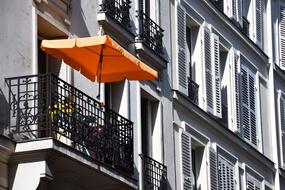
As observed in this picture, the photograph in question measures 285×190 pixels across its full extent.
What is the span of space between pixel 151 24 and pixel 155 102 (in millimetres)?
1755

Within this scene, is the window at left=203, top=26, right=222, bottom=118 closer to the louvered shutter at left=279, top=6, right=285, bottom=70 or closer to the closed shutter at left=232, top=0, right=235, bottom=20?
the closed shutter at left=232, top=0, right=235, bottom=20

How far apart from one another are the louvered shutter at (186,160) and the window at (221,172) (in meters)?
1.30

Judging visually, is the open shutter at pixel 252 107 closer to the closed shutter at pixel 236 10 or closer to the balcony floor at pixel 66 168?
the closed shutter at pixel 236 10

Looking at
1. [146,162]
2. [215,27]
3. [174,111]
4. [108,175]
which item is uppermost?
[215,27]

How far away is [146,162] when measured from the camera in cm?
2767

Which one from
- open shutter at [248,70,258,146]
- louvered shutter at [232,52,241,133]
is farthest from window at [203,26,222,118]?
open shutter at [248,70,258,146]

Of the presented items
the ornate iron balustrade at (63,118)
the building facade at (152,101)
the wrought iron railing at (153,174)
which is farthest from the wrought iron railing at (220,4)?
the ornate iron balustrade at (63,118)

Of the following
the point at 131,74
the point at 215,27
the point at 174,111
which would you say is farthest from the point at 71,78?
the point at 215,27

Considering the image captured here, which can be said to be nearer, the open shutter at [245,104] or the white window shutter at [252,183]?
the white window shutter at [252,183]

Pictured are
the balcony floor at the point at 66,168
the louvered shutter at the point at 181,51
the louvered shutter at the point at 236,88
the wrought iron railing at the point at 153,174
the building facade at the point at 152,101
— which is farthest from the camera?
the louvered shutter at the point at 236,88

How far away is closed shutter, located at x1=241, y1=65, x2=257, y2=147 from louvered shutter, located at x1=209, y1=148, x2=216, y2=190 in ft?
10.1

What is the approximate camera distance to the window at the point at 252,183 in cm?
3422

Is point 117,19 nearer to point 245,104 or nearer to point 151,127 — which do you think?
point 151,127

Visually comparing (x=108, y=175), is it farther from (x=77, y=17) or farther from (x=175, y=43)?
(x=175, y=43)
